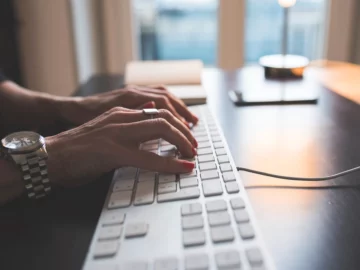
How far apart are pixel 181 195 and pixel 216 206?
0.19 feet

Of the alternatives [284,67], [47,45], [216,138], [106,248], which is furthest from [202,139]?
[47,45]

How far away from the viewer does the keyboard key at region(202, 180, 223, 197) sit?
489 millimetres

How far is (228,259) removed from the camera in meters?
0.36

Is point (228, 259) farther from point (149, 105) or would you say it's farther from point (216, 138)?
point (149, 105)

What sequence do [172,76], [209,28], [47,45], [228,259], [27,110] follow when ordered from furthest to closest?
[209,28] → [47,45] → [172,76] → [27,110] → [228,259]

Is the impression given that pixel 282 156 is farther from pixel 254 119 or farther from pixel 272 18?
pixel 272 18

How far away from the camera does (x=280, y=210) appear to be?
0.51 metres

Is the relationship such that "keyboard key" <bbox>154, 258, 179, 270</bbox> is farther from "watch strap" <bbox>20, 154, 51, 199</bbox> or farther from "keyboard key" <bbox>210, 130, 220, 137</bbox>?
"keyboard key" <bbox>210, 130, 220, 137</bbox>

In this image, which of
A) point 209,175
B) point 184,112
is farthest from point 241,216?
point 184,112

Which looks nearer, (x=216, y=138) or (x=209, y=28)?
(x=216, y=138)

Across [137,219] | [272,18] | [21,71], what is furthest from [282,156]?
[272,18]

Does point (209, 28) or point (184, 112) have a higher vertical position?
point (209, 28)

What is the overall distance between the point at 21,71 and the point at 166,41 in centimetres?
85

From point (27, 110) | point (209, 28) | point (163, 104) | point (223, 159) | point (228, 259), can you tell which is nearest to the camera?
point (228, 259)
